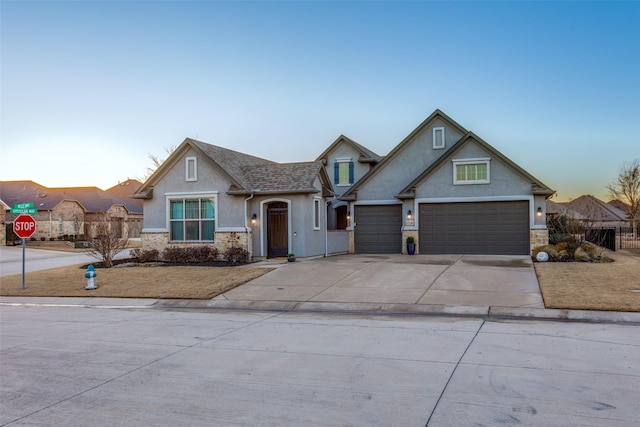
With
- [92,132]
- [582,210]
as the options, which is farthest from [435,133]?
[582,210]

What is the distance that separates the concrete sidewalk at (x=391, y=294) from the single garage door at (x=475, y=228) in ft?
17.0

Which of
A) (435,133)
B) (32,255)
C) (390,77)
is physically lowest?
(32,255)

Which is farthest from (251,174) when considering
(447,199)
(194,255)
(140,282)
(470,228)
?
(470,228)

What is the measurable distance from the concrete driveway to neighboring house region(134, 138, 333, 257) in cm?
352

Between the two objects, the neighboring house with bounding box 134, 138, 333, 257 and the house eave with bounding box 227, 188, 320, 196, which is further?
the neighboring house with bounding box 134, 138, 333, 257

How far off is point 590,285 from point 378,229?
43.8 ft

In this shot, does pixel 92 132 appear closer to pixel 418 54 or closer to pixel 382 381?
pixel 418 54

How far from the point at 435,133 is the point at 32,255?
2647 centimetres

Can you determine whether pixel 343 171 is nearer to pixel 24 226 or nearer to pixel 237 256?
pixel 237 256

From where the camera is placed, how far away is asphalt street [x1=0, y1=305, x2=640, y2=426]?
195 inches

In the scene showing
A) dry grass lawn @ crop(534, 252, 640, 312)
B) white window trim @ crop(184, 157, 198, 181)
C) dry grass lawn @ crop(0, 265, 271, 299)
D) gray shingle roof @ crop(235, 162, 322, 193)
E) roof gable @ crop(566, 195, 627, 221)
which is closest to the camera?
dry grass lawn @ crop(534, 252, 640, 312)

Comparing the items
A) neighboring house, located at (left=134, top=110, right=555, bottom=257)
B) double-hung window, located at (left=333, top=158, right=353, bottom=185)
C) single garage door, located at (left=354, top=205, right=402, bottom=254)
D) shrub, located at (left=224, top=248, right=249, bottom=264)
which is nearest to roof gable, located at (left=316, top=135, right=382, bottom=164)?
double-hung window, located at (left=333, top=158, right=353, bottom=185)

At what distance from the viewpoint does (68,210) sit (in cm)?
5000

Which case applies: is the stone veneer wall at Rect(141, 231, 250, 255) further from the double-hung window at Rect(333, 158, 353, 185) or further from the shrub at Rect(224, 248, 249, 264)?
the double-hung window at Rect(333, 158, 353, 185)
